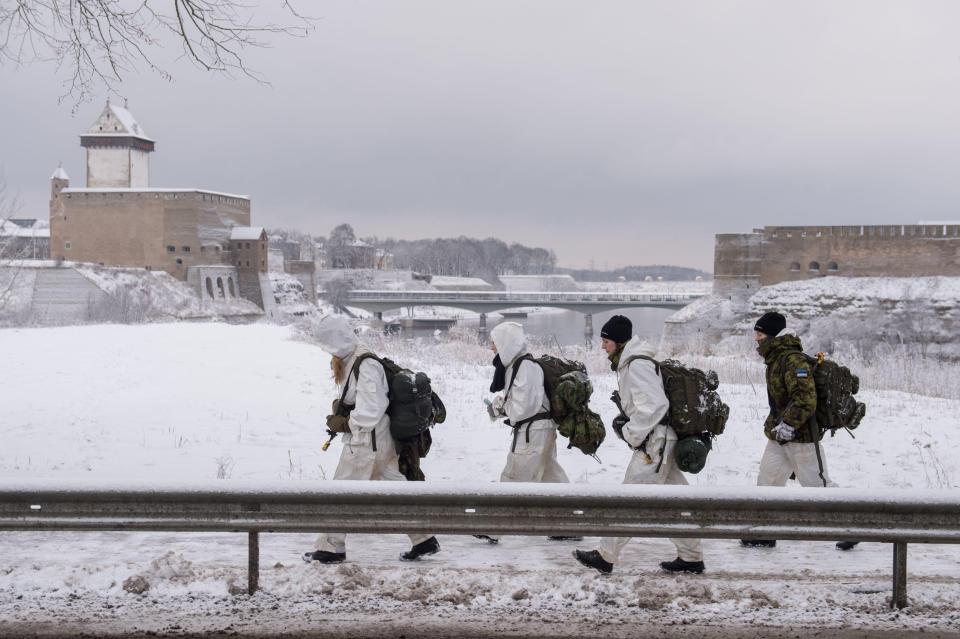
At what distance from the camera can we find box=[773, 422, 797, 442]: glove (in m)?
5.29

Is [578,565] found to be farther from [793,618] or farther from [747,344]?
[747,344]

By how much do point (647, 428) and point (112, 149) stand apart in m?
80.2

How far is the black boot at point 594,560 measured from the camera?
15.3ft

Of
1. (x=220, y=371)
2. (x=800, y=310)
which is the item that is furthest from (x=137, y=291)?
(x=220, y=371)

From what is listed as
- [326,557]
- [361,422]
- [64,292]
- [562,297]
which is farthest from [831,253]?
[326,557]

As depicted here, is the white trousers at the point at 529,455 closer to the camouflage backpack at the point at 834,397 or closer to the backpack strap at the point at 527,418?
the backpack strap at the point at 527,418

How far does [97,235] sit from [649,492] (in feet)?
242

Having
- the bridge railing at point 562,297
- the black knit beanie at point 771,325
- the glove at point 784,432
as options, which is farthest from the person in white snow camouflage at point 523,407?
the bridge railing at point 562,297

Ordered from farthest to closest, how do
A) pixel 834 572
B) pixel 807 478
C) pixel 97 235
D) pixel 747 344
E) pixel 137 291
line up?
pixel 97 235, pixel 137 291, pixel 747 344, pixel 807 478, pixel 834 572

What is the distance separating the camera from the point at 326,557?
4832 millimetres

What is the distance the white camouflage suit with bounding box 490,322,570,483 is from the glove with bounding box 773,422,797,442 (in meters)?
1.37

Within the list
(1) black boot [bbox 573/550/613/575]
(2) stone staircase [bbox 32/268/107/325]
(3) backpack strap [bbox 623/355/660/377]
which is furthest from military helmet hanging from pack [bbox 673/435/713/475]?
(2) stone staircase [bbox 32/268/107/325]

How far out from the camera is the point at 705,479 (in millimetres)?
8203

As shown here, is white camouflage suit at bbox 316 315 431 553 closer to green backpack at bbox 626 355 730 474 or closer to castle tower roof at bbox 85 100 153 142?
green backpack at bbox 626 355 730 474
